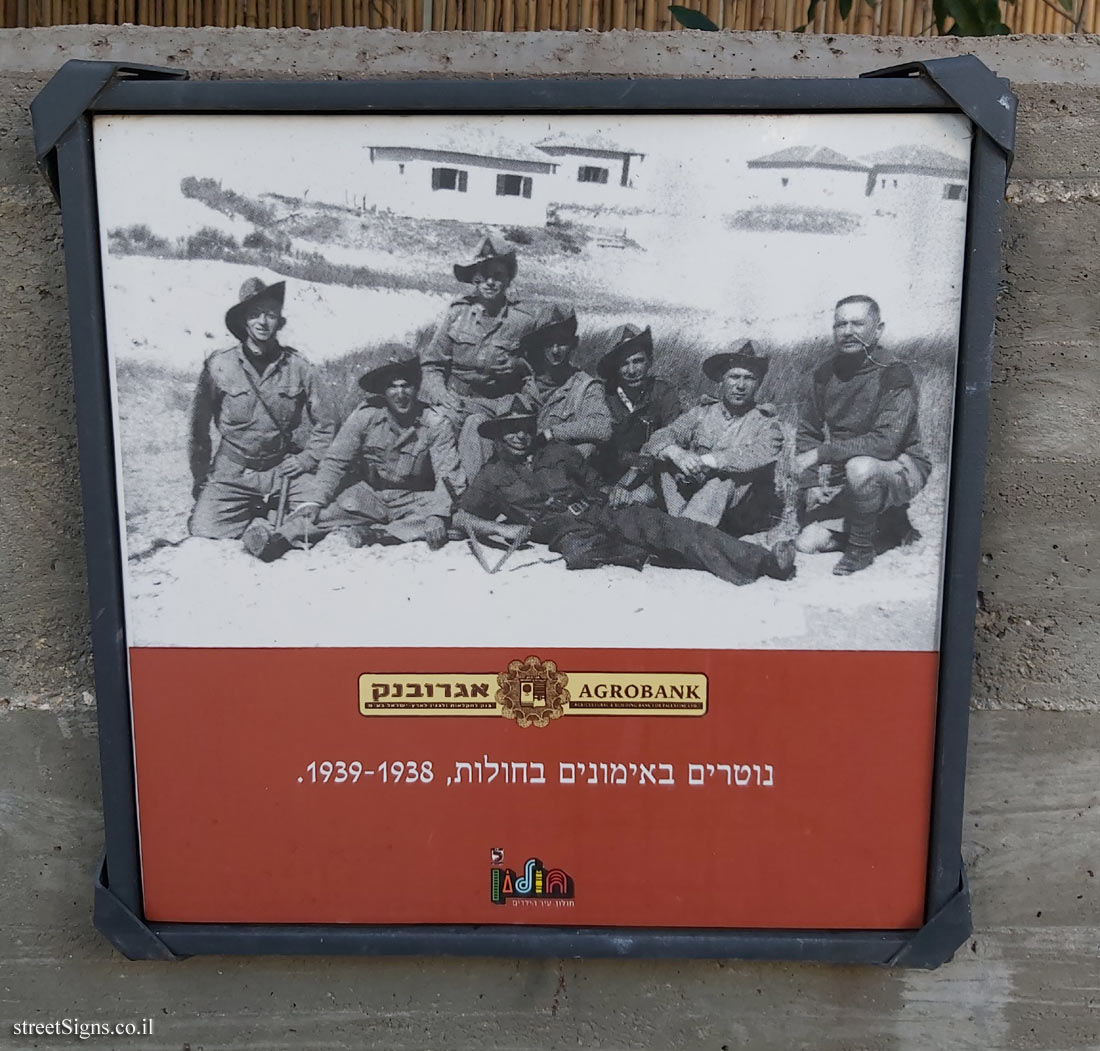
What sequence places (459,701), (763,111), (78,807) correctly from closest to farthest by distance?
(763,111) < (459,701) < (78,807)

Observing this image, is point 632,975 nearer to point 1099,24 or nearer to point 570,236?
point 570,236

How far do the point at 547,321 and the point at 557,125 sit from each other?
1.01 ft

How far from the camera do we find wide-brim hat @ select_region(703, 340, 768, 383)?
1.42m

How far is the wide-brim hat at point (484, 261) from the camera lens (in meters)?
1.42

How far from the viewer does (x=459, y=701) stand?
1.49m

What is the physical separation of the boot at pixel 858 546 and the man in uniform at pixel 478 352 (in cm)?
60

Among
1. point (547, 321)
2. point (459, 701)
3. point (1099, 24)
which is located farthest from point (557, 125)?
point (1099, 24)

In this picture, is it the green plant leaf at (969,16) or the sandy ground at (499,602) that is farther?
the green plant leaf at (969,16)

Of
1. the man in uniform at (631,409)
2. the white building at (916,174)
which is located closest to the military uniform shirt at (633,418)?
the man in uniform at (631,409)

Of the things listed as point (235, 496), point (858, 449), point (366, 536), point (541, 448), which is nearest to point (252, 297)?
point (235, 496)

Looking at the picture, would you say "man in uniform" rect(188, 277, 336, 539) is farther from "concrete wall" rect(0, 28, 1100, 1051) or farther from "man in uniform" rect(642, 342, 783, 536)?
"man in uniform" rect(642, 342, 783, 536)

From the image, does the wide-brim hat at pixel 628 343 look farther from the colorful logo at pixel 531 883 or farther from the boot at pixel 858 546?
the colorful logo at pixel 531 883

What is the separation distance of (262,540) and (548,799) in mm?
658

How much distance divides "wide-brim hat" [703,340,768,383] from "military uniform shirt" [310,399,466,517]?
44 cm
